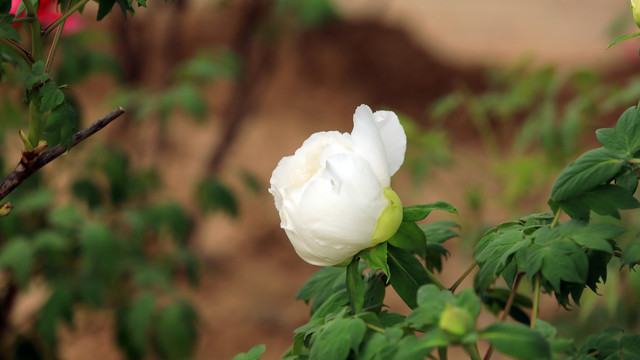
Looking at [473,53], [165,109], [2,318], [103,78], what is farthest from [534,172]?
[103,78]

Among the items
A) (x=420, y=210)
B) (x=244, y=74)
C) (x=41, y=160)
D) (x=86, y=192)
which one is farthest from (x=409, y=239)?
(x=244, y=74)

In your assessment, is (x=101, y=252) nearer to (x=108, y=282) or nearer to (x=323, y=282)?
(x=108, y=282)

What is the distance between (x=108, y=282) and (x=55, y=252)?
153 mm

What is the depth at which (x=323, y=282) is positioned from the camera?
0.56 m

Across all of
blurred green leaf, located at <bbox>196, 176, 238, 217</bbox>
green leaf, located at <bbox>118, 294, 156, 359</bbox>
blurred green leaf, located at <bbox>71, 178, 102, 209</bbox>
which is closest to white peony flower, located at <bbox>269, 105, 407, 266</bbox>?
green leaf, located at <bbox>118, 294, 156, 359</bbox>

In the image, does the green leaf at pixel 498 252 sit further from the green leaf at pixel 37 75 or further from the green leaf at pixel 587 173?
the green leaf at pixel 37 75

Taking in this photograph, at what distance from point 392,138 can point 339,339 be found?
155mm

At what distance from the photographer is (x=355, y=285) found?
46 cm

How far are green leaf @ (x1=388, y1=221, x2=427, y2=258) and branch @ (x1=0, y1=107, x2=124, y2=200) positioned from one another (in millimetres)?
209

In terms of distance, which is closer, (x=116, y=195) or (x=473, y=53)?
(x=116, y=195)

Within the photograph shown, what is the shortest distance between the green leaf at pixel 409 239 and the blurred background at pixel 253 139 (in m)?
0.79

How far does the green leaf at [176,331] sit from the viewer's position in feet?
4.42

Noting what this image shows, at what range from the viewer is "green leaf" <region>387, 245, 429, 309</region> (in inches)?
18.4

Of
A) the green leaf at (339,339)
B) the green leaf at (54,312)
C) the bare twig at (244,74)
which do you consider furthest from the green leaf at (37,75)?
the bare twig at (244,74)
